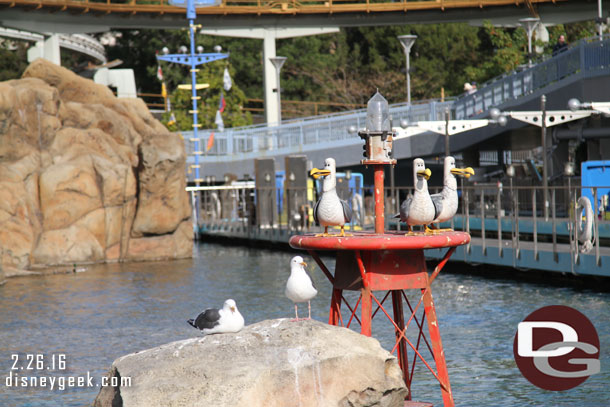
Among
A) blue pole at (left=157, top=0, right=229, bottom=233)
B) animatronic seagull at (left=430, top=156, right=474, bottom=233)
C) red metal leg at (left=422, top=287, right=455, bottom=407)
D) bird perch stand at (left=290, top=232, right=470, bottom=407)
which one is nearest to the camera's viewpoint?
bird perch stand at (left=290, top=232, right=470, bottom=407)

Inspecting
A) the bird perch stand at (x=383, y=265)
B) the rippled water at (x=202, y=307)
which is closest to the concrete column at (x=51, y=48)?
the rippled water at (x=202, y=307)

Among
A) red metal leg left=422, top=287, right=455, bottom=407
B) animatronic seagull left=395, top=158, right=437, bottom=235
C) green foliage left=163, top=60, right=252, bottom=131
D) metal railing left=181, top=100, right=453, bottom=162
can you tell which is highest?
green foliage left=163, top=60, right=252, bottom=131

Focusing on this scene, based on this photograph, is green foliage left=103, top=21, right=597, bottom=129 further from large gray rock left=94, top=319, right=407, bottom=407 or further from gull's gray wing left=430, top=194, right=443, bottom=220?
large gray rock left=94, top=319, right=407, bottom=407

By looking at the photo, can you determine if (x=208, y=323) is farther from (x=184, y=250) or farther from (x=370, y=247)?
(x=184, y=250)

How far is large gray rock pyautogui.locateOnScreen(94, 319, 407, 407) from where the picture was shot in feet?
22.2

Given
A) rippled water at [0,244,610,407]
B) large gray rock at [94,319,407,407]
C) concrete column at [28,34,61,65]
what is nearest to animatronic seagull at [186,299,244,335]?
large gray rock at [94,319,407,407]

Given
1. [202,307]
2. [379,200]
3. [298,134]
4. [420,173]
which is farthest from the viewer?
[298,134]

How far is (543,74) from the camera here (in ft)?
93.4

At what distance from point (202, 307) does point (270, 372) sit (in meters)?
10.00

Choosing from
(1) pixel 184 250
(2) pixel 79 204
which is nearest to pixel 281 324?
(2) pixel 79 204

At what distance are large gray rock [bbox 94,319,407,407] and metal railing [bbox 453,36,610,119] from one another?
62.9ft

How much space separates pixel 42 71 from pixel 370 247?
22.3m

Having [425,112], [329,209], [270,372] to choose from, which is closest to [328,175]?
[329,209]
